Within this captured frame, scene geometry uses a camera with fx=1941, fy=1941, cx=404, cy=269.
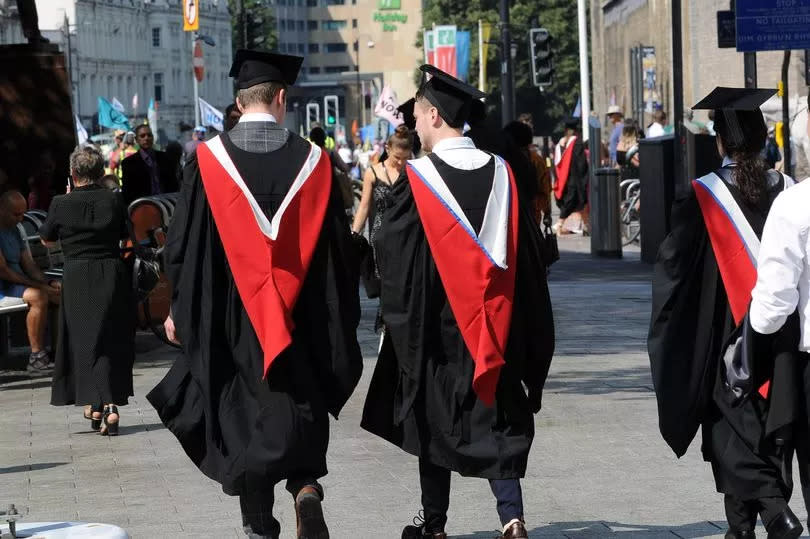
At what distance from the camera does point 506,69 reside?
33.5 meters

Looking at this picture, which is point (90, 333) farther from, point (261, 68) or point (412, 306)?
point (412, 306)

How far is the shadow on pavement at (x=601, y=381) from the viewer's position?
38.6 ft

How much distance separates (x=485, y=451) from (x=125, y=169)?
12.8 m

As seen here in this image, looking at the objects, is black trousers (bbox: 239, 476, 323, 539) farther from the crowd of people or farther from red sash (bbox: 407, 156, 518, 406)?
red sash (bbox: 407, 156, 518, 406)

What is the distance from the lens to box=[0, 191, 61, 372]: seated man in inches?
524

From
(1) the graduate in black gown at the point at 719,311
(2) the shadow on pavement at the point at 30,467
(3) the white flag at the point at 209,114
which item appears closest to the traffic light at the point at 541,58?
(3) the white flag at the point at 209,114

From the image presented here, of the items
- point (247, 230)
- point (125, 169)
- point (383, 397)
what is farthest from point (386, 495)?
point (125, 169)

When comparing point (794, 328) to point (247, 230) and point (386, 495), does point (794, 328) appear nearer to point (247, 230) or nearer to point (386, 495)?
point (247, 230)

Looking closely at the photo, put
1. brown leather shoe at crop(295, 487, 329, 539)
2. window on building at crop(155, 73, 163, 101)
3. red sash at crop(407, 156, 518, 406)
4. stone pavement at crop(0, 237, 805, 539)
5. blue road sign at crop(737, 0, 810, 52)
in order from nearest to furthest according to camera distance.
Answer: brown leather shoe at crop(295, 487, 329, 539) → red sash at crop(407, 156, 518, 406) → stone pavement at crop(0, 237, 805, 539) → blue road sign at crop(737, 0, 810, 52) → window on building at crop(155, 73, 163, 101)

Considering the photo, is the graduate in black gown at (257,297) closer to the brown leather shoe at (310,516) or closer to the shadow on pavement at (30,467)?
the brown leather shoe at (310,516)

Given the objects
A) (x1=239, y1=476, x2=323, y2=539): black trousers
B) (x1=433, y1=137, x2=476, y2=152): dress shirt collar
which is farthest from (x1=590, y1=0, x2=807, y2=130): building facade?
(x1=239, y1=476, x2=323, y2=539): black trousers

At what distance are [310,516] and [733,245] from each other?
173cm

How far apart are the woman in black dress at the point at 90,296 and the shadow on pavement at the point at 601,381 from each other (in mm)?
2670

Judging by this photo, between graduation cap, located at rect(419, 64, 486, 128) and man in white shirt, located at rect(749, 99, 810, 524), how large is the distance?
5.03 ft
